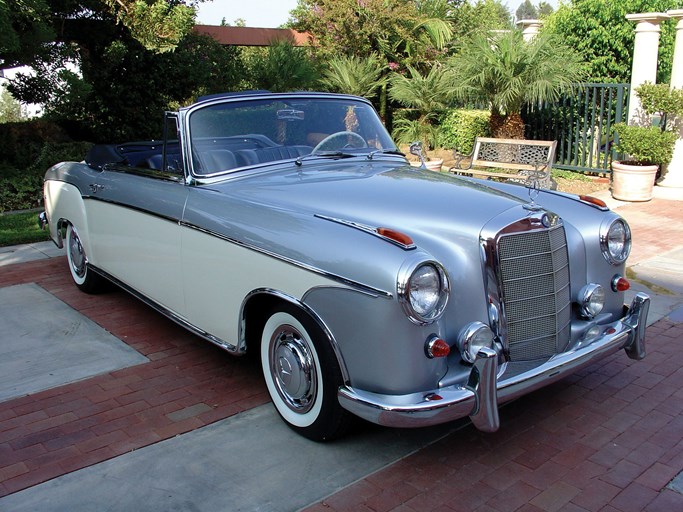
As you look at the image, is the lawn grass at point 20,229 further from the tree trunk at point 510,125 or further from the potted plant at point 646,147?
the potted plant at point 646,147

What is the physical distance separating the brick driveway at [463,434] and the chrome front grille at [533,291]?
0.49 metres

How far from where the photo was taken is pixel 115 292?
5.80m

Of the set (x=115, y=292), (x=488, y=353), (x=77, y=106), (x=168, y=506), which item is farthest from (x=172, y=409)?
(x=77, y=106)

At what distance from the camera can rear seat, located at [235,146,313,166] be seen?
164 inches

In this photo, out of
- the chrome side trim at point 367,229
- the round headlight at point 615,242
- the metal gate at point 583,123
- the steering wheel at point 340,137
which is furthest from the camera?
the metal gate at point 583,123

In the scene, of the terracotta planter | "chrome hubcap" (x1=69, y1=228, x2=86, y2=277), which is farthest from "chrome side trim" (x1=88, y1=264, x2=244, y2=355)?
the terracotta planter

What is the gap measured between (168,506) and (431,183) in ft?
7.27

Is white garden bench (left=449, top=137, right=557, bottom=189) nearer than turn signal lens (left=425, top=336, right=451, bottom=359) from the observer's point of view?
No

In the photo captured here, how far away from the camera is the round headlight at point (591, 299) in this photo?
3.53 metres

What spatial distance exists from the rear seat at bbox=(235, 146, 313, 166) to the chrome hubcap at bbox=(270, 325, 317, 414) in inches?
49.4

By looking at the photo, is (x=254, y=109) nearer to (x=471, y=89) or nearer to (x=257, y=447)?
(x=257, y=447)

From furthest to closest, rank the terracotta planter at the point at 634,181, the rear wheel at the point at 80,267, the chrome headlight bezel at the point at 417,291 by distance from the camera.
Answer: the terracotta planter at the point at 634,181
the rear wheel at the point at 80,267
the chrome headlight bezel at the point at 417,291

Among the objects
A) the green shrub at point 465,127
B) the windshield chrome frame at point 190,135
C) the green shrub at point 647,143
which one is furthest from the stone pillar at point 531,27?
the windshield chrome frame at point 190,135

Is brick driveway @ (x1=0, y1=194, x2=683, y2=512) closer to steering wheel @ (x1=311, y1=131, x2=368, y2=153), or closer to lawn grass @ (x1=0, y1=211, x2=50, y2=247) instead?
steering wheel @ (x1=311, y1=131, x2=368, y2=153)
